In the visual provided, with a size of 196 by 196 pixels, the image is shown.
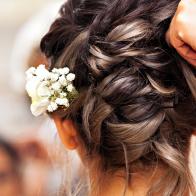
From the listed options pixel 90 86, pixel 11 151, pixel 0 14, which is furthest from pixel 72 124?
pixel 0 14

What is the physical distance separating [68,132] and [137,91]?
195mm

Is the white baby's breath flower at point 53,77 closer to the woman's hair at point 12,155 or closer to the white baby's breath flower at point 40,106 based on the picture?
the white baby's breath flower at point 40,106

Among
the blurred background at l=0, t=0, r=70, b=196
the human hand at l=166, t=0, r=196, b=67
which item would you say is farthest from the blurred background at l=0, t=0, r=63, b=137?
the human hand at l=166, t=0, r=196, b=67

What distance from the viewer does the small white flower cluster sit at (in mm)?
1062

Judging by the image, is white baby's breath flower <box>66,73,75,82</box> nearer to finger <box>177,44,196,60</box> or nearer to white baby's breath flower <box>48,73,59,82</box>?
white baby's breath flower <box>48,73,59,82</box>

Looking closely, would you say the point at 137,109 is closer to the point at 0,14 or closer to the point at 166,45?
the point at 166,45

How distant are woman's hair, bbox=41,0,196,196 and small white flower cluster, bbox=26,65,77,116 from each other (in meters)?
0.02

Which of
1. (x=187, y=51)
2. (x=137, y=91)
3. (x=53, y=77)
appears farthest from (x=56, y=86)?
(x=187, y=51)

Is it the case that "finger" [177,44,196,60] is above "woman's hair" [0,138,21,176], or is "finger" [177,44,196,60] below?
above

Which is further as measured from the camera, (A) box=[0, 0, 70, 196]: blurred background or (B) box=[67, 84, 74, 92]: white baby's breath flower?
(A) box=[0, 0, 70, 196]: blurred background

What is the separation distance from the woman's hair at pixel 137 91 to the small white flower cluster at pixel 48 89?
0.08 ft

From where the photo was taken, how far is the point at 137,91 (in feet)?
3.29

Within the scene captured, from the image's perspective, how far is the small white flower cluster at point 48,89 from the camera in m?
1.06

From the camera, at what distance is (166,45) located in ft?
3.34
